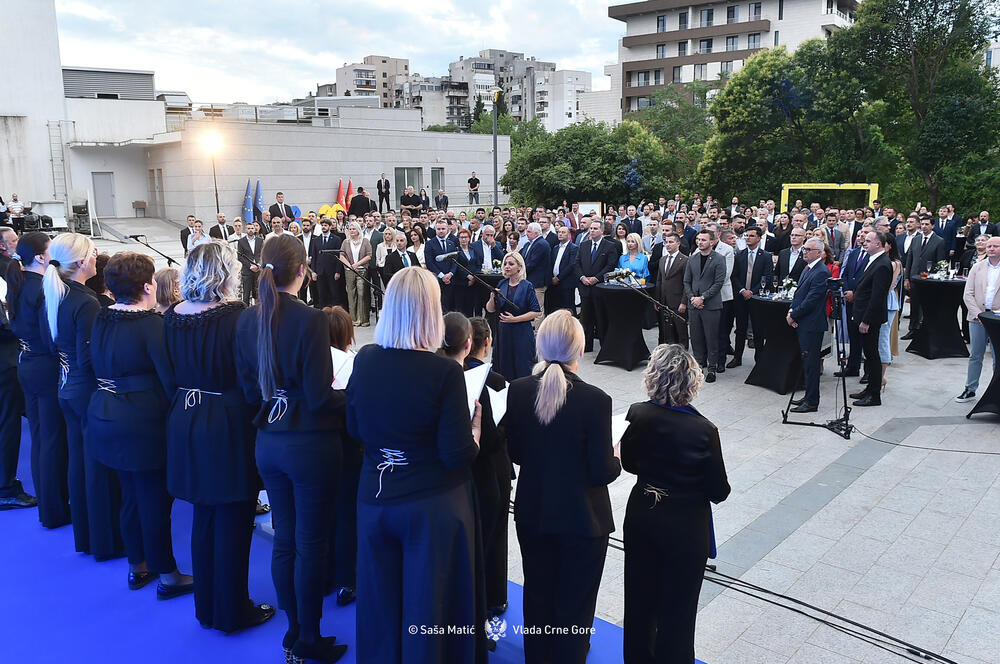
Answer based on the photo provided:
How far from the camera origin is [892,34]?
A: 1067 inches

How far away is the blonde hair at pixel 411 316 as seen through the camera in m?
2.63

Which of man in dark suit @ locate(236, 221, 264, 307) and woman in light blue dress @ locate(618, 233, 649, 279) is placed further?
man in dark suit @ locate(236, 221, 264, 307)

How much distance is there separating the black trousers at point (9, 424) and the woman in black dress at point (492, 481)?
3.81 meters

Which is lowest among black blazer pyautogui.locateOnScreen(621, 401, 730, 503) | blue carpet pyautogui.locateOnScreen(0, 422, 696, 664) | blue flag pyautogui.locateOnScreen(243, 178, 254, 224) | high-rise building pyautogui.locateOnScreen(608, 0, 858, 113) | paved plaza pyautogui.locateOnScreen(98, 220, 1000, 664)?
paved plaza pyautogui.locateOnScreen(98, 220, 1000, 664)

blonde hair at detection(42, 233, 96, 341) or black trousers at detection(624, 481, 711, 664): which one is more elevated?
blonde hair at detection(42, 233, 96, 341)

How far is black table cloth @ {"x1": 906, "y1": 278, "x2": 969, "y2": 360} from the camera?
9891 mm

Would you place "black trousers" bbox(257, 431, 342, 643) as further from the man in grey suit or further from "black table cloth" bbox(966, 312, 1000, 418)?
"black table cloth" bbox(966, 312, 1000, 418)

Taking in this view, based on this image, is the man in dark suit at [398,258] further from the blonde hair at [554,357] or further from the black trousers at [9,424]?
the blonde hair at [554,357]

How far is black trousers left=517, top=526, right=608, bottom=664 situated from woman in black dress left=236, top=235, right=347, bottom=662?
933 millimetres

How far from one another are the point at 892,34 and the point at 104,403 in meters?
31.2

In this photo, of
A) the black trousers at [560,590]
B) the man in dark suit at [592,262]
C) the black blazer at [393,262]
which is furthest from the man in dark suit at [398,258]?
the black trousers at [560,590]

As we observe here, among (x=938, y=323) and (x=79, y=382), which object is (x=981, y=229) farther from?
(x=79, y=382)

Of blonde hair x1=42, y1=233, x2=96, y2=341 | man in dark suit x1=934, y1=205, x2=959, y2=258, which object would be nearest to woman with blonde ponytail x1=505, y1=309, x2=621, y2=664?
blonde hair x1=42, y1=233, x2=96, y2=341

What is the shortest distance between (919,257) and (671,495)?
392 inches
